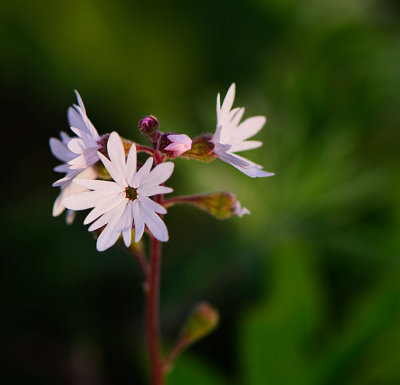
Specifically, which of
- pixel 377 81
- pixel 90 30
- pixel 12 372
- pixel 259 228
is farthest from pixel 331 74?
pixel 12 372

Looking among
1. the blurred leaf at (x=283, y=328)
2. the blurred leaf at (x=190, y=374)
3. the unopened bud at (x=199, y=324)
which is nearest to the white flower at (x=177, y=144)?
the unopened bud at (x=199, y=324)

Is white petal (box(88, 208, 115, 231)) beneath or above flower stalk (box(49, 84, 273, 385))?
beneath

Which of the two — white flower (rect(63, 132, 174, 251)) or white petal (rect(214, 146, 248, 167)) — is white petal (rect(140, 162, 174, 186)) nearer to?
white flower (rect(63, 132, 174, 251))

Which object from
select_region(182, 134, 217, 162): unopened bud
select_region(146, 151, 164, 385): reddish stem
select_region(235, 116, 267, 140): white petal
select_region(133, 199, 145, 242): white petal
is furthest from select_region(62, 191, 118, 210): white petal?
select_region(235, 116, 267, 140): white petal

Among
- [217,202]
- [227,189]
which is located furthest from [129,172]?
[227,189]

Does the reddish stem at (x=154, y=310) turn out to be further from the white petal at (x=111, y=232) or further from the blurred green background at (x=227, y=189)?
the blurred green background at (x=227, y=189)
